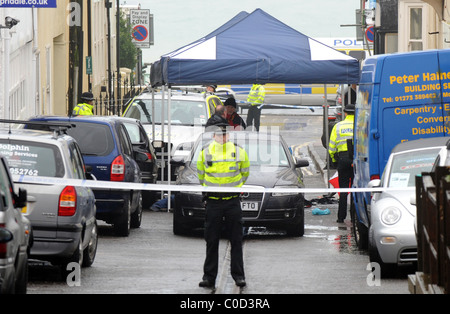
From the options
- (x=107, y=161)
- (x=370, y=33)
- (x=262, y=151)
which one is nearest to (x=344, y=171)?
(x=262, y=151)

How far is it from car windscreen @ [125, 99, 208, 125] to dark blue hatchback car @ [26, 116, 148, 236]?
20.6 feet

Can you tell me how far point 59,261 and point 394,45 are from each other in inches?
1230

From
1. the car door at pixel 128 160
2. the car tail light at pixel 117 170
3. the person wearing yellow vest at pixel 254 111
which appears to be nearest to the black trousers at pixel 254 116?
the person wearing yellow vest at pixel 254 111

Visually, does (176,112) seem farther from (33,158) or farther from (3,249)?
(3,249)

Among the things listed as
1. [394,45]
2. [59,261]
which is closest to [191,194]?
[59,261]

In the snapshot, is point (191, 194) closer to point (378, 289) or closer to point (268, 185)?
→ point (268, 185)

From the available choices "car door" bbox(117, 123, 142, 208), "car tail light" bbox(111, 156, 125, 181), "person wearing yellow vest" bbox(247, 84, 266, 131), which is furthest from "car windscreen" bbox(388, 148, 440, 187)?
"person wearing yellow vest" bbox(247, 84, 266, 131)

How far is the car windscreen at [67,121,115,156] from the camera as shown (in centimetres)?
1712

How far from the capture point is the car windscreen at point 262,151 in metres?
17.9

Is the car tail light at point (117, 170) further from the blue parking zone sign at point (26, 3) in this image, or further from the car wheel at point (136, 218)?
the blue parking zone sign at point (26, 3)

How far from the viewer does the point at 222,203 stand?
12086mm

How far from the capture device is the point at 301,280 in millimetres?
12828

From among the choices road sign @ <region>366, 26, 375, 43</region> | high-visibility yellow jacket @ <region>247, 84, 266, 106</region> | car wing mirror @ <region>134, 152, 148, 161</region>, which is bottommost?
car wing mirror @ <region>134, 152, 148, 161</region>

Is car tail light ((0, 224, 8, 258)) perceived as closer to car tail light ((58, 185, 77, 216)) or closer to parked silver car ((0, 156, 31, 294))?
parked silver car ((0, 156, 31, 294))
